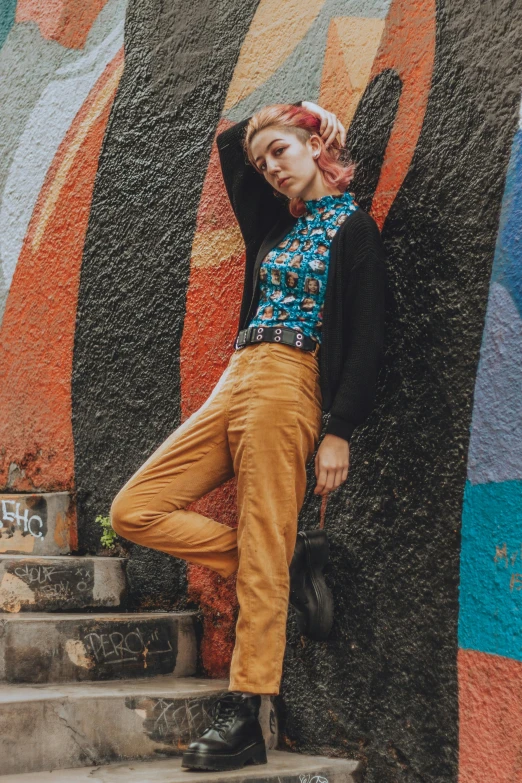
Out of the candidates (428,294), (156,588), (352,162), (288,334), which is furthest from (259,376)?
(156,588)

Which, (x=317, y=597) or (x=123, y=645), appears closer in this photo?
(x=317, y=597)

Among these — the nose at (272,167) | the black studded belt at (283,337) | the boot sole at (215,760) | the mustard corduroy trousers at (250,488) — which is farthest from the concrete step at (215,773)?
the nose at (272,167)

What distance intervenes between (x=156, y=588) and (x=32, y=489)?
1.10m

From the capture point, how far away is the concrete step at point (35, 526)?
3947 millimetres

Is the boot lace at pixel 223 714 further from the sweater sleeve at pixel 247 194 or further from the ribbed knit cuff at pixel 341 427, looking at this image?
the sweater sleeve at pixel 247 194

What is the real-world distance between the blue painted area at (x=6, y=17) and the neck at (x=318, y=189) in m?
3.27

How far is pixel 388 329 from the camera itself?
288 centimetres

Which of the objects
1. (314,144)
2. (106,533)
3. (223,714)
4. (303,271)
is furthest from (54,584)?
(314,144)

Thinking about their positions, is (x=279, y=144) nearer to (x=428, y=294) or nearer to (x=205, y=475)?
(x=428, y=294)

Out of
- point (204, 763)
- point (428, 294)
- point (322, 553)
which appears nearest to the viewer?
point (204, 763)

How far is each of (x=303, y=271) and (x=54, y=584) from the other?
1569mm

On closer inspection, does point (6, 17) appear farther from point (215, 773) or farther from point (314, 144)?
point (215, 773)

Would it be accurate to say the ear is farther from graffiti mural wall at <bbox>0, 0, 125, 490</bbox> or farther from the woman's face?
graffiti mural wall at <bbox>0, 0, 125, 490</bbox>

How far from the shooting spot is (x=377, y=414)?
290 centimetres
